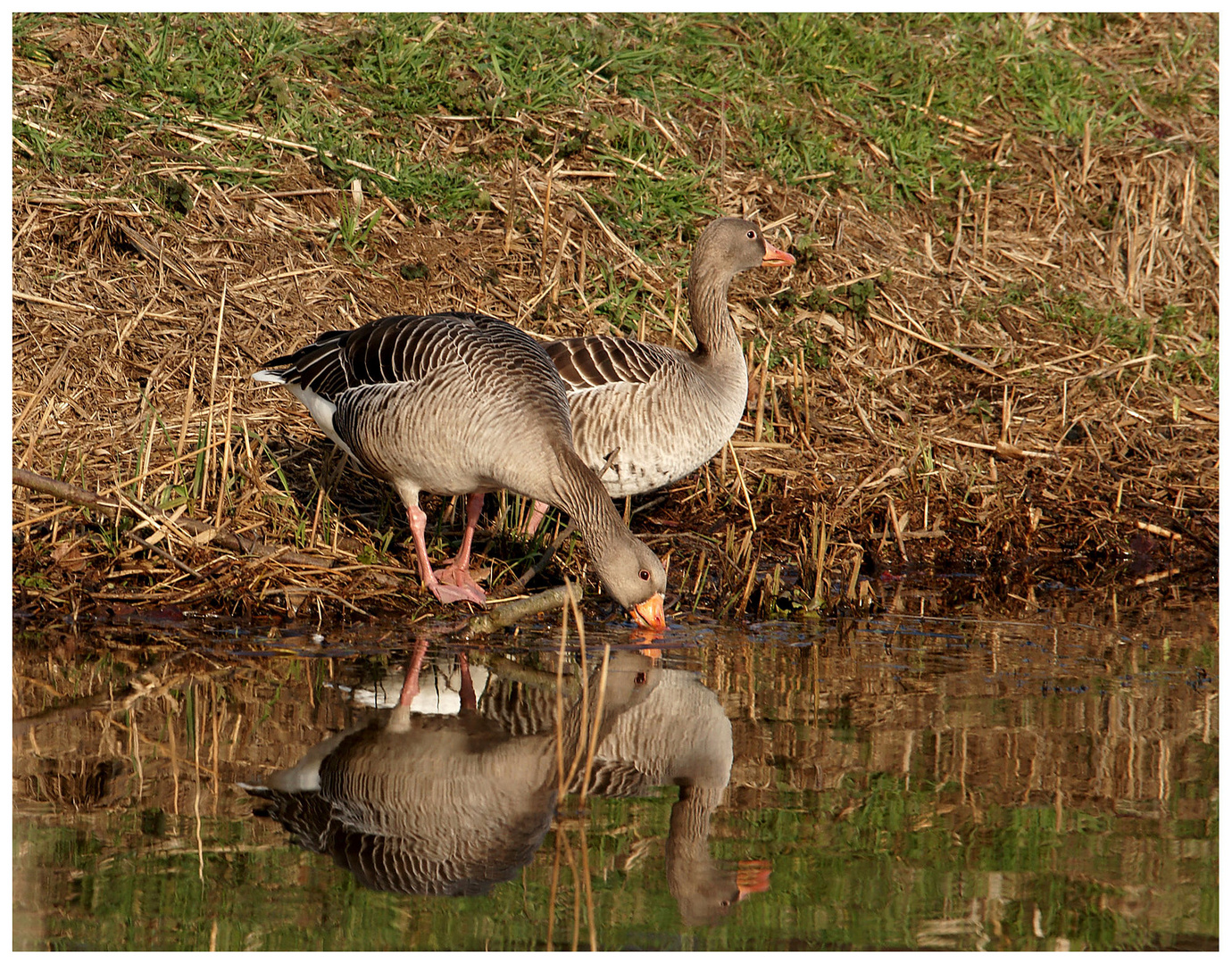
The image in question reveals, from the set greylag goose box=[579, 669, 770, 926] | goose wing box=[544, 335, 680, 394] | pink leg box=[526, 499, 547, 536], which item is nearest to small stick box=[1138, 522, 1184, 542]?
goose wing box=[544, 335, 680, 394]

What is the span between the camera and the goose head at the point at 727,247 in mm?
8203

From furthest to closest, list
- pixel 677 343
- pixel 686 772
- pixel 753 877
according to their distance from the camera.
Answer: pixel 677 343 < pixel 686 772 < pixel 753 877

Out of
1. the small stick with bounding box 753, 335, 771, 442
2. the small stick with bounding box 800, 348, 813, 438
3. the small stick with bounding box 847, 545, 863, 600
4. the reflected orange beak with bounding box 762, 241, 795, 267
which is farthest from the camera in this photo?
the small stick with bounding box 800, 348, 813, 438

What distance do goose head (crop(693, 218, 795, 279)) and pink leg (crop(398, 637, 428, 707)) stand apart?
9.91ft

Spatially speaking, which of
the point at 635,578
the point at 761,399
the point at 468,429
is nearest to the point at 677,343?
the point at 761,399

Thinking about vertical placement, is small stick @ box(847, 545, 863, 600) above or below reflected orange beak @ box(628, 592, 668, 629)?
above

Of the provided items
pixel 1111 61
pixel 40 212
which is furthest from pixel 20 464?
pixel 1111 61

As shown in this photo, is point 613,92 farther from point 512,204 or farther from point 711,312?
point 711,312

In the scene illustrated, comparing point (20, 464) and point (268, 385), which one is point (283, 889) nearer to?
point (20, 464)

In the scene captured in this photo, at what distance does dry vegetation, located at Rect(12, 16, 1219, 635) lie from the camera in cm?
723

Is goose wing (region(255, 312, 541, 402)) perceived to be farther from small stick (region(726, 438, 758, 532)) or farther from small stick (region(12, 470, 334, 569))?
small stick (region(726, 438, 758, 532))

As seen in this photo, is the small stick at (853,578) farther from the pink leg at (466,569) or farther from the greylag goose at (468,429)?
the pink leg at (466,569)

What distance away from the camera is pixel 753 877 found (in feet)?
12.9

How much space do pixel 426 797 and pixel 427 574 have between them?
256cm
